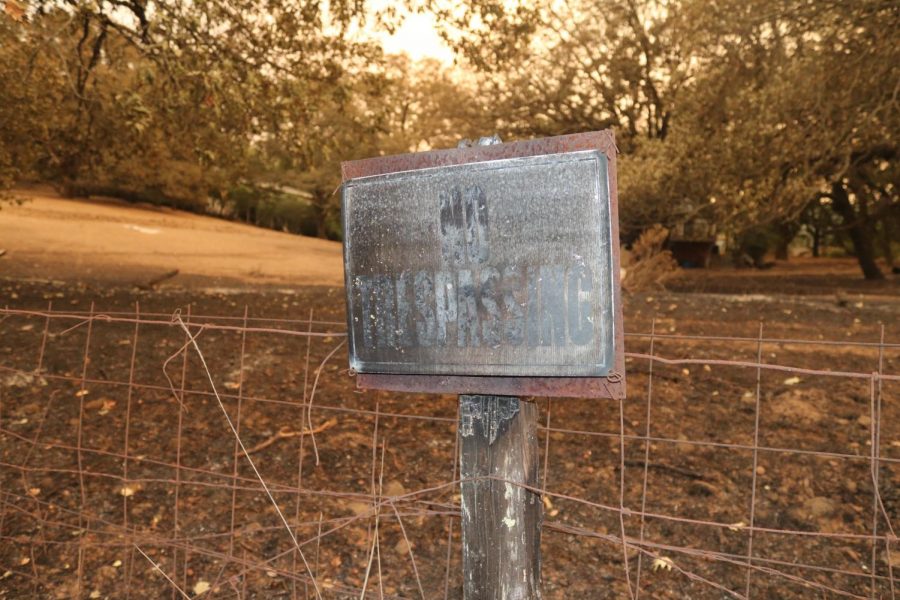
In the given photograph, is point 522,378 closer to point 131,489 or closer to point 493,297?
point 493,297

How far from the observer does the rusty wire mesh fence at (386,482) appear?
306 centimetres

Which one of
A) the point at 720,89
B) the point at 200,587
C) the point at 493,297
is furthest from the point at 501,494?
the point at 720,89

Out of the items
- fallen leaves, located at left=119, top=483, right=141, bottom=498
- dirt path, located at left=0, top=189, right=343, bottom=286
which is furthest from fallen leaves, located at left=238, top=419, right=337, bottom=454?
dirt path, located at left=0, top=189, right=343, bottom=286

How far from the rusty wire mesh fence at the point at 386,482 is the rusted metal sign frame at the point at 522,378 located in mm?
616

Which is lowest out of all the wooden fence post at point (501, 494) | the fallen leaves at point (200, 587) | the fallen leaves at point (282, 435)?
the fallen leaves at point (200, 587)

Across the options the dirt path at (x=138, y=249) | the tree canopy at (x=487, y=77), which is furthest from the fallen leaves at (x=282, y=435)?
the dirt path at (x=138, y=249)

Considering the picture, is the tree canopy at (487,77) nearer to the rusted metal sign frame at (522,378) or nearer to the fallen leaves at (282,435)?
the fallen leaves at (282,435)

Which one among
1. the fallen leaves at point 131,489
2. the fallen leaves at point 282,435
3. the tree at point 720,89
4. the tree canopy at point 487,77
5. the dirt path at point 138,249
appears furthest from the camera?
the dirt path at point 138,249

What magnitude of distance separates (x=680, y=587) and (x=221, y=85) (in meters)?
4.83

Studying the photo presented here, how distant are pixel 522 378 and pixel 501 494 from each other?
34cm

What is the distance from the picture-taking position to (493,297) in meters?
1.67

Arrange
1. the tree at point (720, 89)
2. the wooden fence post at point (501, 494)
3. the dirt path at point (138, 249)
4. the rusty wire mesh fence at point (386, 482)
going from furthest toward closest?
1. the dirt path at point (138, 249)
2. the tree at point (720, 89)
3. the rusty wire mesh fence at point (386, 482)
4. the wooden fence post at point (501, 494)

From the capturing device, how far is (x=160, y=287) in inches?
429

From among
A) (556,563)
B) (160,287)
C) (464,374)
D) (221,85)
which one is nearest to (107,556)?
(556,563)
